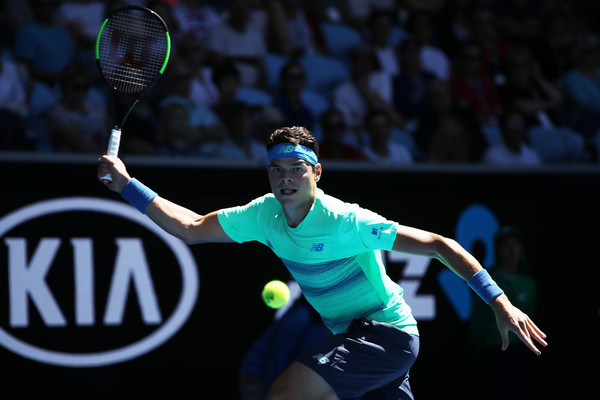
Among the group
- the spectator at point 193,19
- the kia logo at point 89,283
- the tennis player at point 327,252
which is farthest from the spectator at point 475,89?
the tennis player at point 327,252

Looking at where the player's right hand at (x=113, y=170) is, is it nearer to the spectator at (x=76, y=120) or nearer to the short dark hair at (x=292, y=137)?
the short dark hair at (x=292, y=137)

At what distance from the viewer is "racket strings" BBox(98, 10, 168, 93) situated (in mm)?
4277

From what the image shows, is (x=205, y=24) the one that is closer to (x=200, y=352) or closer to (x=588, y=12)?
(x=200, y=352)

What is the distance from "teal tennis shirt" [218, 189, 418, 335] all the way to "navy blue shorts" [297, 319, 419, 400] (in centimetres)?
7

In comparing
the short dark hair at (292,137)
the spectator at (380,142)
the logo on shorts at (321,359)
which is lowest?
the logo on shorts at (321,359)

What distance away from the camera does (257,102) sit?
748cm

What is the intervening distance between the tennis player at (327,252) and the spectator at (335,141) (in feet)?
9.60

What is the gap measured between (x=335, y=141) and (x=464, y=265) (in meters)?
3.57

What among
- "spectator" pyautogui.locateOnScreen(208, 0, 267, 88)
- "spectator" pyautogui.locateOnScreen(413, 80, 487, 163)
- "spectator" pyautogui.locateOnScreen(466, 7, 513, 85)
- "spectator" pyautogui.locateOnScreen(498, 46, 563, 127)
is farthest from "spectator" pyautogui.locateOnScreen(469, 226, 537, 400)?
"spectator" pyautogui.locateOnScreen(466, 7, 513, 85)

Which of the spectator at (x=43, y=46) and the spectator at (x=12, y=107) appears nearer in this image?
the spectator at (x=12, y=107)

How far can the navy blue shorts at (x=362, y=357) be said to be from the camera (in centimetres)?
363

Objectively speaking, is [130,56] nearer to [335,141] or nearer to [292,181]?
[292,181]

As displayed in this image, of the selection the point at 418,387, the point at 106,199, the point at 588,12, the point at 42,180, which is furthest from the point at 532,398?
the point at 588,12

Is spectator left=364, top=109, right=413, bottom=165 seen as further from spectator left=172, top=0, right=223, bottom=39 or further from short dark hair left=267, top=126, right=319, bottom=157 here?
short dark hair left=267, top=126, right=319, bottom=157
